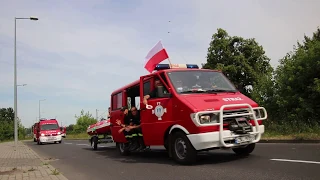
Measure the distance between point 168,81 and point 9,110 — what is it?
156m

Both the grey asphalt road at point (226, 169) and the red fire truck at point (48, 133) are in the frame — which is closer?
the grey asphalt road at point (226, 169)

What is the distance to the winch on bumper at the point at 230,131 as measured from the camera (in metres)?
7.48

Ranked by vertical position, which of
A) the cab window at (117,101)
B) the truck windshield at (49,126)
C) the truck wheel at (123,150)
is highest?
the cab window at (117,101)

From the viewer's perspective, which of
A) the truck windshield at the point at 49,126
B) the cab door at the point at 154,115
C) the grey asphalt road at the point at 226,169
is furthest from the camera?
the truck windshield at the point at 49,126

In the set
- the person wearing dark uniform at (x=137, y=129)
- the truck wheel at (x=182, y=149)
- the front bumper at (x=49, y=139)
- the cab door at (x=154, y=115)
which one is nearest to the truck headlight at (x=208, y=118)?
the truck wheel at (x=182, y=149)

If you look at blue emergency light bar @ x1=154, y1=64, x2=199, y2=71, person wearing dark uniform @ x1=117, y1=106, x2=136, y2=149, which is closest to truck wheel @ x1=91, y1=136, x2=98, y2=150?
person wearing dark uniform @ x1=117, y1=106, x2=136, y2=149

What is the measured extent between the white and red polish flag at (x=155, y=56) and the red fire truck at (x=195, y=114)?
625 mm

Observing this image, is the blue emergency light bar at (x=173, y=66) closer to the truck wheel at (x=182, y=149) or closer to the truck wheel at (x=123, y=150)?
the truck wheel at (x=182, y=149)

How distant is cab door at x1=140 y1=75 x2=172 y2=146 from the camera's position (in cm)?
867

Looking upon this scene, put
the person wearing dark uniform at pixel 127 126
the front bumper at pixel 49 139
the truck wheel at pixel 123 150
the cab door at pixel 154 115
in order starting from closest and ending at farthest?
the cab door at pixel 154 115 < the person wearing dark uniform at pixel 127 126 < the truck wheel at pixel 123 150 < the front bumper at pixel 49 139

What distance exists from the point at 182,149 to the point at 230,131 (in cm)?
129

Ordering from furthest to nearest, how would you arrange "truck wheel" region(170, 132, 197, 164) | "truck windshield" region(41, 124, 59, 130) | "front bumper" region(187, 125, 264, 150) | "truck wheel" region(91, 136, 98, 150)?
"truck windshield" region(41, 124, 59, 130) < "truck wheel" region(91, 136, 98, 150) < "truck wheel" region(170, 132, 197, 164) < "front bumper" region(187, 125, 264, 150)

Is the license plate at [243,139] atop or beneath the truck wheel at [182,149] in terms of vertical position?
atop

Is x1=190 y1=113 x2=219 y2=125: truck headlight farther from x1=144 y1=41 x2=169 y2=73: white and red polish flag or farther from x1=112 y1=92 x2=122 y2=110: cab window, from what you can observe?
x1=112 y1=92 x2=122 y2=110: cab window
